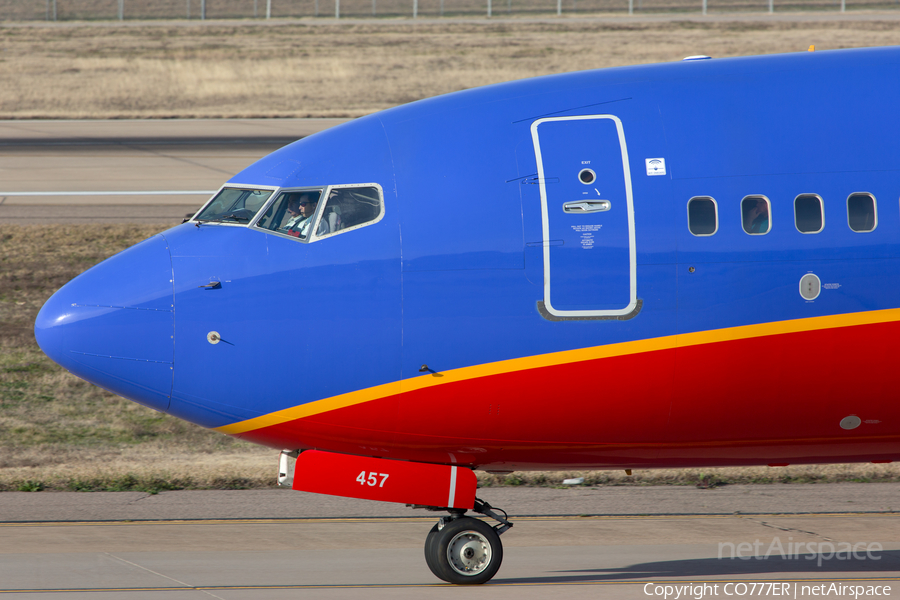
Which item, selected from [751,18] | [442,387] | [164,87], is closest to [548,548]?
[442,387]

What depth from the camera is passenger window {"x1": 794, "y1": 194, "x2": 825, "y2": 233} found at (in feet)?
29.7

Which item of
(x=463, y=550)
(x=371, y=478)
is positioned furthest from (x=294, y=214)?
(x=463, y=550)

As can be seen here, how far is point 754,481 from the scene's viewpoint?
48.9 feet

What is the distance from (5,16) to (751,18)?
4964 cm

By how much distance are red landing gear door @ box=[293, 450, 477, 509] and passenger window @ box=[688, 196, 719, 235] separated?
315 centimetres

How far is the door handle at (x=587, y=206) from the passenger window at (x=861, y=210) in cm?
218

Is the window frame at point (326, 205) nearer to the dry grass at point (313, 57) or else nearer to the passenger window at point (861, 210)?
the passenger window at point (861, 210)

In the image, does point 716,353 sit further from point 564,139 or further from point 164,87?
point 164,87

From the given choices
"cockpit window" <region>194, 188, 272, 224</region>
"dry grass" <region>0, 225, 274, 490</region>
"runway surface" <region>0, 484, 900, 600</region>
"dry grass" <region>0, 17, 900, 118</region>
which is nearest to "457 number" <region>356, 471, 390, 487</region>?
"runway surface" <region>0, 484, 900, 600</region>

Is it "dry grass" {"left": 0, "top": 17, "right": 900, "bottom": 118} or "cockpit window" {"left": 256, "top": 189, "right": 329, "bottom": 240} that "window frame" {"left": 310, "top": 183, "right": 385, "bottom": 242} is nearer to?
"cockpit window" {"left": 256, "top": 189, "right": 329, "bottom": 240}

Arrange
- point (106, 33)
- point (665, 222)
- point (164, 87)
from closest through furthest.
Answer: point (665, 222)
point (164, 87)
point (106, 33)

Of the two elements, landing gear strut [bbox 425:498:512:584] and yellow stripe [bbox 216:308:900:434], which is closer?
yellow stripe [bbox 216:308:900:434]

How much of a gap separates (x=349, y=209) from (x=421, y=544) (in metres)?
4.65

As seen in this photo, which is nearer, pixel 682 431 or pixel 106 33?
pixel 682 431
